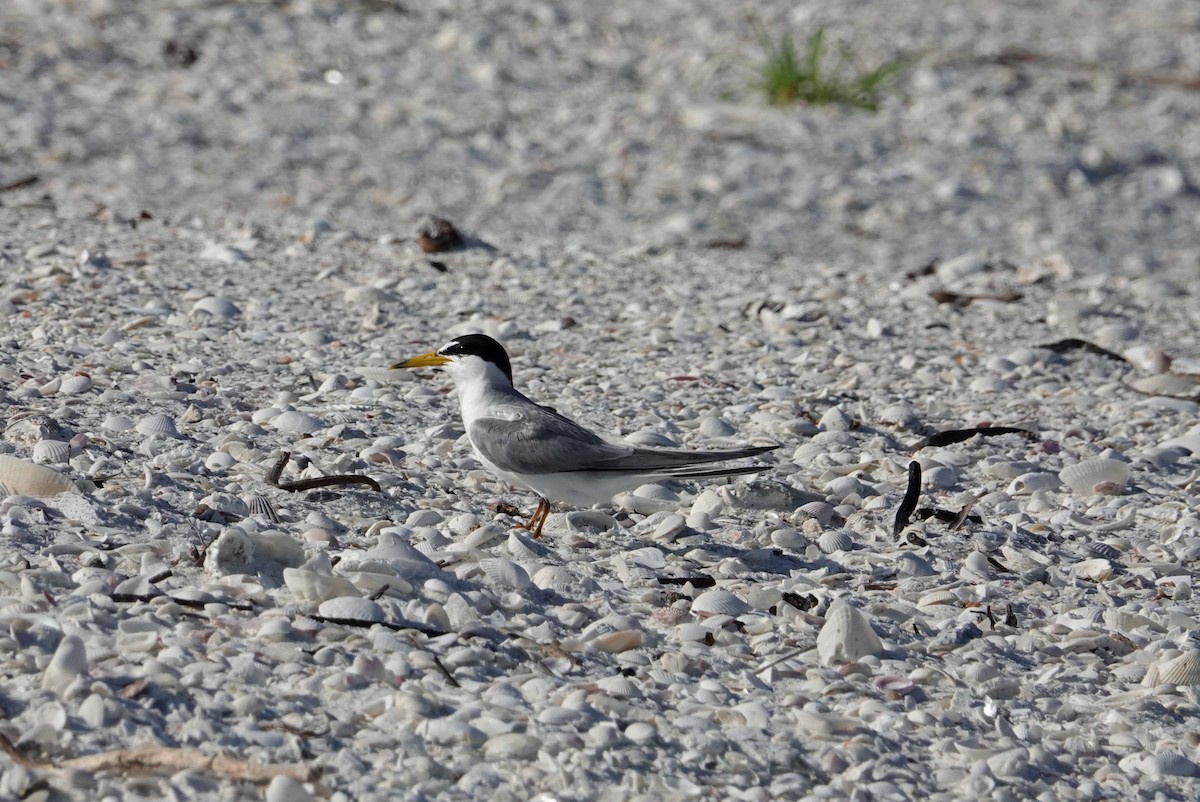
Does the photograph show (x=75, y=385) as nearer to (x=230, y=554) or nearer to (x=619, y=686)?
(x=230, y=554)

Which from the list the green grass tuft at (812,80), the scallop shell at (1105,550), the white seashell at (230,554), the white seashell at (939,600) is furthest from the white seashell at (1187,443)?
the green grass tuft at (812,80)

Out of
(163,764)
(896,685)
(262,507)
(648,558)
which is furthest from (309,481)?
(896,685)

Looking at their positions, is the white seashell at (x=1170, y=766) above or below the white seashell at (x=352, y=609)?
below

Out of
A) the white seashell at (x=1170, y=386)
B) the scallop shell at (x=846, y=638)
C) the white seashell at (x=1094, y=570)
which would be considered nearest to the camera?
the scallop shell at (x=846, y=638)

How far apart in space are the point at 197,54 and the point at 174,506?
7.99 meters

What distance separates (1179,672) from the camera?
410 cm

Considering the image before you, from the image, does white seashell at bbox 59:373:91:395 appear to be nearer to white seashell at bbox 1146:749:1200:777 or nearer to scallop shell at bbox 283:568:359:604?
scallop shell at bbox 283:568:359:604

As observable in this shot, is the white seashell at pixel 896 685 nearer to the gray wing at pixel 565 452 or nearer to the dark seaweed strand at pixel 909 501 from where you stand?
the gray wing at pixel 565 452

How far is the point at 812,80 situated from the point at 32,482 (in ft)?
A: 28.2

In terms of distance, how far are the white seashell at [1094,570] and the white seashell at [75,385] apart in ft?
11.8

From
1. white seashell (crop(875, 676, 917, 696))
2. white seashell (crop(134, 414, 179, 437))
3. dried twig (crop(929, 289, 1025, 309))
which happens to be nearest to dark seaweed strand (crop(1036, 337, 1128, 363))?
dried twig (crop(929, 289, 1025, 309))

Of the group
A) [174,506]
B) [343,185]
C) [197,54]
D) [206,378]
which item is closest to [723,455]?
[174,506]

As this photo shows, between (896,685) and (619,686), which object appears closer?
(619,686)

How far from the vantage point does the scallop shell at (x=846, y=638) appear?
4.15 m
